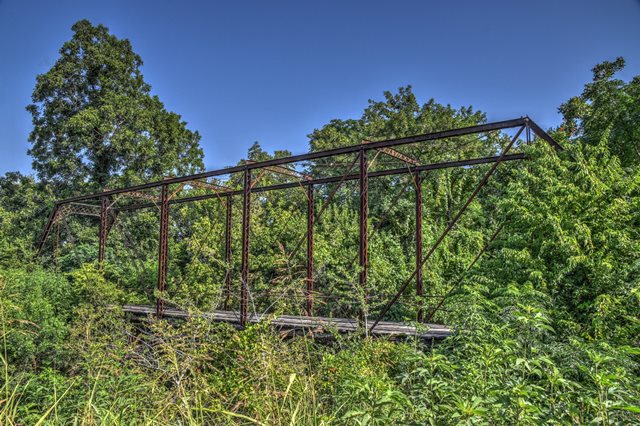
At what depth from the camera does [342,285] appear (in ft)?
49.1

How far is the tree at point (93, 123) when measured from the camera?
2491 cm

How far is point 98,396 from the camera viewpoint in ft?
17.5

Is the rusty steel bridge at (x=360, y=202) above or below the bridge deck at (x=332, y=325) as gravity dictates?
above

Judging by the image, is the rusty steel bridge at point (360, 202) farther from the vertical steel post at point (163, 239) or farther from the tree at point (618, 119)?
the tree at point (618, 119)

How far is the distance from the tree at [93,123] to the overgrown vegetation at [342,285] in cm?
12

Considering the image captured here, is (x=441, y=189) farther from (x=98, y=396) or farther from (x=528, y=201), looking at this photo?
(x=98, y=396)

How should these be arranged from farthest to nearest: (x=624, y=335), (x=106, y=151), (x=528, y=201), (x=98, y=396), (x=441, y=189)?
(x=106, y=151)
(x=441, y=189)
(x=528, y=201)
(x=624, y=335)
(x=98, y=396)

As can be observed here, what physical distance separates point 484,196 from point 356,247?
5597mm

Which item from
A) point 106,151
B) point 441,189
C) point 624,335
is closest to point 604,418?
point 624,335

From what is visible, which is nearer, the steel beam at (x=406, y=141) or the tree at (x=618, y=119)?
the steel beam at (x=406, y=141)

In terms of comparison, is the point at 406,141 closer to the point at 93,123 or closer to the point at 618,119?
the point at 618,119

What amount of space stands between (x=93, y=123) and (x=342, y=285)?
56.4 feet

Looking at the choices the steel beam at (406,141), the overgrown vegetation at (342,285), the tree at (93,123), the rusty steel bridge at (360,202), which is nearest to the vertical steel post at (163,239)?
the rusty steel bridge at (360,202)

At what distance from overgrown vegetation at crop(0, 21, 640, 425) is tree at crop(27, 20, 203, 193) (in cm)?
12
